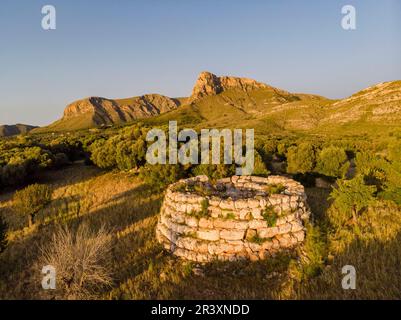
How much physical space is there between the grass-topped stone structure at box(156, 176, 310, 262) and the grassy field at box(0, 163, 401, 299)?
0.37 metres

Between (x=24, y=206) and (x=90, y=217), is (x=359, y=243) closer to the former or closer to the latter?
(x=90, y=217)

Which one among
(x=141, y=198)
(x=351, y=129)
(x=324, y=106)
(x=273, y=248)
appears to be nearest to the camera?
(x=273, y=248)

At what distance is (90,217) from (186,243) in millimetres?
7038

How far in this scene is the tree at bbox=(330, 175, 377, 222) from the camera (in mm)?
10234

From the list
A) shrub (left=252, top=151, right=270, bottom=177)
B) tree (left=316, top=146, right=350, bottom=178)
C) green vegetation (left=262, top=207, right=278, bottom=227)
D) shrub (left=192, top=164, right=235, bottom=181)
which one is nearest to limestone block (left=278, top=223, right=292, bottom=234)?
green vegetation (left=262, top=207, right=278, bottom=227)

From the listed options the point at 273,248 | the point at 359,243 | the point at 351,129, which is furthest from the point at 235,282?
the point at 351,129

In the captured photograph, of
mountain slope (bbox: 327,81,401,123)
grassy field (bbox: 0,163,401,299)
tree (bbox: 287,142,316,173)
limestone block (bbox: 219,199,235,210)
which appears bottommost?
grassy field (bbox: 0,163,401,299)

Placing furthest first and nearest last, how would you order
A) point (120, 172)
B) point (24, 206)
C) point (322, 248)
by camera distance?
point (120, 172) < point (24, 206) < point (322, 248)

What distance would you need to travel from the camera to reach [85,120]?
601ft

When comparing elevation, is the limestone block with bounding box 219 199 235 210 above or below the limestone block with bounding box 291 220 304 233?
above

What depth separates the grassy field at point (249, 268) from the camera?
6.55 m

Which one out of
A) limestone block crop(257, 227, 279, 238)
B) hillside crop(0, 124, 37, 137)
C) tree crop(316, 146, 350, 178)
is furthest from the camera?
hillside crop(0, 124, 37, 137)

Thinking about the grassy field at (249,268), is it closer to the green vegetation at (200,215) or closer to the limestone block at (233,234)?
the green vegetation at (200,215)

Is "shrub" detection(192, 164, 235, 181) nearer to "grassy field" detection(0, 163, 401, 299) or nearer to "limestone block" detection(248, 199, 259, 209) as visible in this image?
Answer: "grassy field" detection(0, 163, 401, 299)
